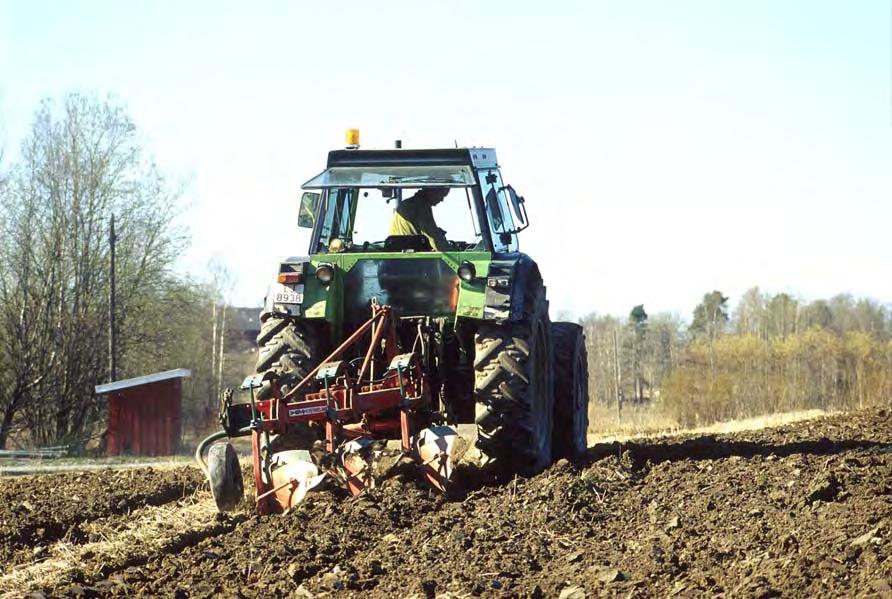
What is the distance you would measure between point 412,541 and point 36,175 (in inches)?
1004

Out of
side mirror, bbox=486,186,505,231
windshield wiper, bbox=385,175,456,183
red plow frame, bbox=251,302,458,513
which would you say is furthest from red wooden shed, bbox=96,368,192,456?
red plow frame, bbox=251,302,458,513

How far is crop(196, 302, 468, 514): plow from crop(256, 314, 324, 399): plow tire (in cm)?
19

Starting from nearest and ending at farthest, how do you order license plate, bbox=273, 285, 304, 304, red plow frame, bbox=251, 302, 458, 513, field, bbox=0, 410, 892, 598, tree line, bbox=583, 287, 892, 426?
field, bbox=0, 410, 892, 598 < red plow frame, bbox=251, 302, 458, 513 < license plate, bbox=273, 285, 304, 304 < tree line, bbox=583, 287, 892, 426

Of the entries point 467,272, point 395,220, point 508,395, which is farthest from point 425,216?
point 508,395

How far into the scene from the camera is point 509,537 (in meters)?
6.16

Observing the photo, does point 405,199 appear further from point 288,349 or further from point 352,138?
point 288,349

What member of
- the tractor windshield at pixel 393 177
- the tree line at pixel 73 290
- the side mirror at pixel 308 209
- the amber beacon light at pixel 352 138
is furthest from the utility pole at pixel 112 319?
the tractor windshield at pixel 393 177

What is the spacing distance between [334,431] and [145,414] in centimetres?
1636

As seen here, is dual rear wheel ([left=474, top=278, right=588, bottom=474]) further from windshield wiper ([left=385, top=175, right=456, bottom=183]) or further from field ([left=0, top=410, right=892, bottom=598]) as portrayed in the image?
windshield wiper ([left=385, top=175, right=456, bottom=183])

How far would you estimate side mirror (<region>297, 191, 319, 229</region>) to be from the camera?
927cm

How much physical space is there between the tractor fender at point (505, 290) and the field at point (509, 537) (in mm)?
1078

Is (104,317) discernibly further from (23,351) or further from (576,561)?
(576,561)

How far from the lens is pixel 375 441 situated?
25.2ft

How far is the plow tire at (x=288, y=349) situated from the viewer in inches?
323
